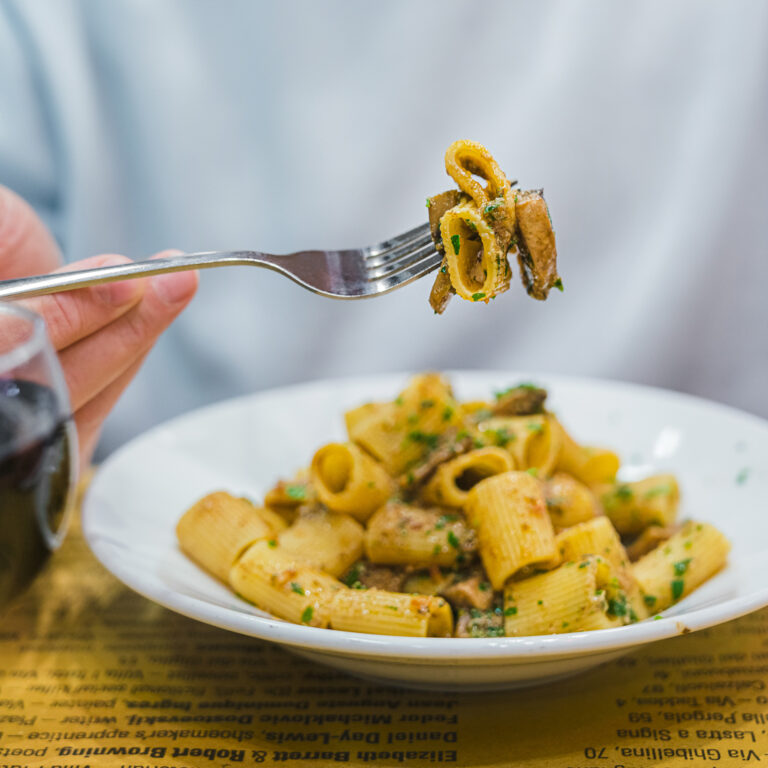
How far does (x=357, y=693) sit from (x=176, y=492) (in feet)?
2.17

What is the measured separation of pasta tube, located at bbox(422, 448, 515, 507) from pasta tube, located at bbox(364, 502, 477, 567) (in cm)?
4

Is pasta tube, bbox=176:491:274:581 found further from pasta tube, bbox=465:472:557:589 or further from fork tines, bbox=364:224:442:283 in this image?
fork tines, bbox=364:224:442:283

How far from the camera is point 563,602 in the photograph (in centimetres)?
122

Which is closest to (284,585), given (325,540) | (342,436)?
(325,540)

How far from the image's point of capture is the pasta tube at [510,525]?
130cm

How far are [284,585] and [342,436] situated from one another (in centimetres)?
74

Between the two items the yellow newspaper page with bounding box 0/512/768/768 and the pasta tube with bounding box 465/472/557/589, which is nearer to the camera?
the yellow newspaper page with bounding box 0/512/768/768

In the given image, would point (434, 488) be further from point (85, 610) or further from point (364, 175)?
point (364, 175)

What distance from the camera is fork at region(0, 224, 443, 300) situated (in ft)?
3.79

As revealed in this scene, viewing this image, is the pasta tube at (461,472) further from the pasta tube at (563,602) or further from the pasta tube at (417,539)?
the pasta tube at (563,602)

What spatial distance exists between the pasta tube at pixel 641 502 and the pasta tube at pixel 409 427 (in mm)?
342

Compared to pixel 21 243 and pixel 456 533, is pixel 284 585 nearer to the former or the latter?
pixel 456 533

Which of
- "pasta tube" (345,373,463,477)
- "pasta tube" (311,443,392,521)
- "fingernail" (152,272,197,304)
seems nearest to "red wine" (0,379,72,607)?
"fingernail" (152,272,197,304)

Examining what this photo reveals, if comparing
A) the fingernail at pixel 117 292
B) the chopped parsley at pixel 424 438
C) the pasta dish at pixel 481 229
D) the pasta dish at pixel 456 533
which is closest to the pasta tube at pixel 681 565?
the pasta dish at pixel 456 533
